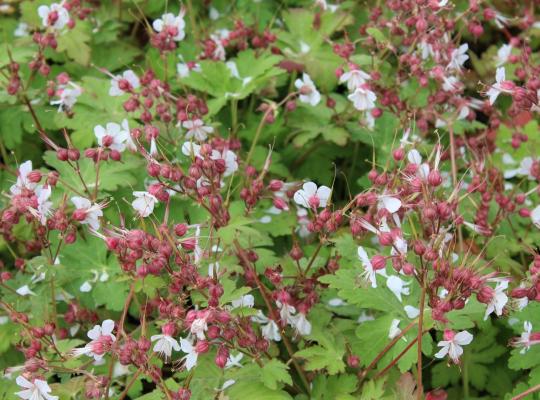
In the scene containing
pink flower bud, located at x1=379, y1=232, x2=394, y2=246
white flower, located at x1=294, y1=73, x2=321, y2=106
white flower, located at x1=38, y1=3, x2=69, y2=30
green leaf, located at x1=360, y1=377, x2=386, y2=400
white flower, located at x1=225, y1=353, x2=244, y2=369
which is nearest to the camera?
pink flower bud, located at x1=379, y1=232, x2=394, y2=246

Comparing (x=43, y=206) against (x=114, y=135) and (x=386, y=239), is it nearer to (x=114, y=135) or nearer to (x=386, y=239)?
(x=114, y=135)

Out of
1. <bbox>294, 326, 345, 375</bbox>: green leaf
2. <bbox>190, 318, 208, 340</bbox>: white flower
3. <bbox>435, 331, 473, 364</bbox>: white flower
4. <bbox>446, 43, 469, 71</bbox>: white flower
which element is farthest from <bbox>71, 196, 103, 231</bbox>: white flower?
<bbox>446, 43, 469, 71</bbox>: white flower

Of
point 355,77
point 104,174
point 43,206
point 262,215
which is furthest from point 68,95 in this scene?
point 355,77

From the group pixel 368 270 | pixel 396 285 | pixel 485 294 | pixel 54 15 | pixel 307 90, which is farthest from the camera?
pixel 54 15

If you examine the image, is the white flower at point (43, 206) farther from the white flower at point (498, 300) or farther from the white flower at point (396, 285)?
the white flower at point (498, 300)

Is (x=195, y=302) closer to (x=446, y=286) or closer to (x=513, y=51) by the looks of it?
(x=446, y=286)

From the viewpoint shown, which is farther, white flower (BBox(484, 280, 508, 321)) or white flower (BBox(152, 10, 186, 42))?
white flower (BBox(152, 10, 186, 42))

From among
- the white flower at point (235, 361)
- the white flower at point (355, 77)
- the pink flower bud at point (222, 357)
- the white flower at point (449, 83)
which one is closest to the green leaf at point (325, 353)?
the white flower at point (235, 361)

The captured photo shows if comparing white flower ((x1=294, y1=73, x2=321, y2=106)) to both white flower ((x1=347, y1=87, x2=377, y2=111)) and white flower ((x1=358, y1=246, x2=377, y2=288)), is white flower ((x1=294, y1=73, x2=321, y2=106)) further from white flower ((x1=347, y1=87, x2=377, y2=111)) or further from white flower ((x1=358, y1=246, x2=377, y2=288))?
white flower ((x1=358, y1=246, x2=377, y2=288))
